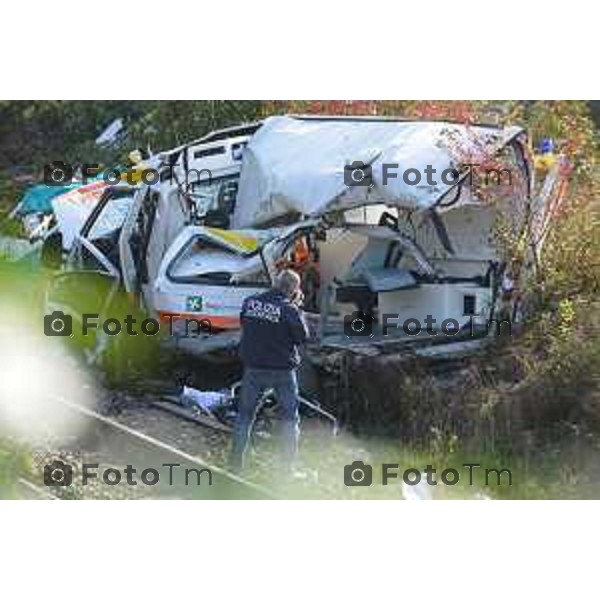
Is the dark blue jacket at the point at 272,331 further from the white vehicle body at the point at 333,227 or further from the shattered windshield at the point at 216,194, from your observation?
the shattered windshield at the point at 216,194

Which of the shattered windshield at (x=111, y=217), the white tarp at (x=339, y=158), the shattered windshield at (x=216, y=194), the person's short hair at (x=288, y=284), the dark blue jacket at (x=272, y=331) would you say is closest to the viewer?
the dark blue jacket at (x=272, y=331)

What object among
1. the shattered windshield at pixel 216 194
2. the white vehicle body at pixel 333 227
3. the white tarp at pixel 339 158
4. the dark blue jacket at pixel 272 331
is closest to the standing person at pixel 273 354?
the dark blue jacket at pixel 272 331

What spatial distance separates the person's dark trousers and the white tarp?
8.64 feet

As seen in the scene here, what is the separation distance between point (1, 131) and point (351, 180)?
11.3m

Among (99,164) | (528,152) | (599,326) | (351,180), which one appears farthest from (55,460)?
(99,164)

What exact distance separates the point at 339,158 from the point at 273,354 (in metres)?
3.33

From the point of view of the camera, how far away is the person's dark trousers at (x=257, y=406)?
25.7 feet

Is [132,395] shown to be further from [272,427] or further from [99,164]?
[99,164]

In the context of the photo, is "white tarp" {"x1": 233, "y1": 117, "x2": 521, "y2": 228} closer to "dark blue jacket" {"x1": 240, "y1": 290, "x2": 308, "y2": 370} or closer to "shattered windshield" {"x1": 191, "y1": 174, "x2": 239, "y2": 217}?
"shattered windshield" {"x1": 191, "y1": 174, "x2": 239, "y2": 217}

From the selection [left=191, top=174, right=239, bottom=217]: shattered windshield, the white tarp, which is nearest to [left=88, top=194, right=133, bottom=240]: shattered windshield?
[left=191, top=174, right=239, bottom=217]: shattered windshield

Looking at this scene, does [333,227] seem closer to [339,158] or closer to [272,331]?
[339,158]

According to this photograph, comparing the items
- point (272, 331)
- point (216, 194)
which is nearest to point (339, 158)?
point (216, 194)

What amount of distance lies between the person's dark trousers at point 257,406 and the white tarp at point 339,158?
8.64 feet

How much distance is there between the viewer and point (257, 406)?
26.1 ft
